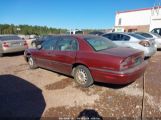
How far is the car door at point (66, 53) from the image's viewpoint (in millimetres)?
5192

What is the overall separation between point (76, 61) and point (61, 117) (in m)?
1.91

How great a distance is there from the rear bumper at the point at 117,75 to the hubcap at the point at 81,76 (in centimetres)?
36

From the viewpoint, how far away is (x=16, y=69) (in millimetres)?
7469

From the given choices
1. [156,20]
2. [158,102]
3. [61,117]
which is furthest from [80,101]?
[156,20]

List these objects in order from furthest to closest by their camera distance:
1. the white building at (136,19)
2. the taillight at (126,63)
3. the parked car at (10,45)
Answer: the white building at (136,19)
the parked car at (10,45)
the taillight at (126,63)

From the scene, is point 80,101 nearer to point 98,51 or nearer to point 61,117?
point 61,117

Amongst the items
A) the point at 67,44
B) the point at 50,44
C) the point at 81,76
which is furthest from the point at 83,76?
the point at 50,44

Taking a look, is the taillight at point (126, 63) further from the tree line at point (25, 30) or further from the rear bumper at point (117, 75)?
the tree line at point (25, 30)

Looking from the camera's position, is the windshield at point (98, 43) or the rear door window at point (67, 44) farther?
the rear door window at point (67, 44)

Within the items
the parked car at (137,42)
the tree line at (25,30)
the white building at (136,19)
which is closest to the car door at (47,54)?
the parked car at (137,42)

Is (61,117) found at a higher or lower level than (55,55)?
lower

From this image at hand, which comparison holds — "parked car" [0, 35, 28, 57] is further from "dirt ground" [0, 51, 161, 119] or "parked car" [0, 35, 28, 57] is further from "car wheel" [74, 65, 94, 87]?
"car wheel" [74, 65, 94, 87]

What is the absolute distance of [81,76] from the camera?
16.5ft

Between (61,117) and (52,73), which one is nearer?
(61,117)
